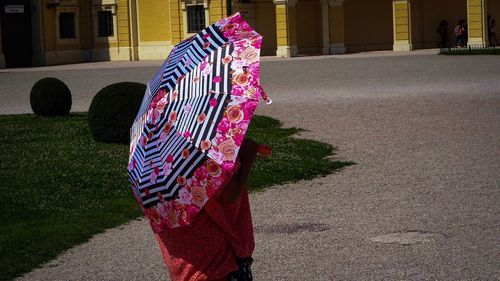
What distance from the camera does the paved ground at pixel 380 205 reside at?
7973 millimetres

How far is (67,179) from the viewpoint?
1268 cm

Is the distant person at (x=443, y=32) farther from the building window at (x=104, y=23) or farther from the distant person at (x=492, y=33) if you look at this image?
the building window at (x=104, y=23)

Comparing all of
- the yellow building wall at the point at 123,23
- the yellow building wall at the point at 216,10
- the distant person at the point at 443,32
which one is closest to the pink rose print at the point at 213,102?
the yellow building wall at the point at 216,10

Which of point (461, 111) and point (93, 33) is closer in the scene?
point (461, 111)

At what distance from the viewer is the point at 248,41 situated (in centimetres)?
503

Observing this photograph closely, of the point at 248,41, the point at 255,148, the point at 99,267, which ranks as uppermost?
the point at 248,41

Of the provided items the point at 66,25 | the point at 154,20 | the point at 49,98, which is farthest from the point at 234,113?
the point at 66,25

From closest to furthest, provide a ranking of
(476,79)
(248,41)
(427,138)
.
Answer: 1. (248,41)
2. (427,138)
3. (476,79)

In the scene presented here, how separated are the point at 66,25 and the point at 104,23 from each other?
1677 mm

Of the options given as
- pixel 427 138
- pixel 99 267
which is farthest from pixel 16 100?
pixel 99 267

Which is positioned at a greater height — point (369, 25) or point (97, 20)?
Answer: point (97, 20)

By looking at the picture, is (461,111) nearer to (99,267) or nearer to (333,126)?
(333,126)

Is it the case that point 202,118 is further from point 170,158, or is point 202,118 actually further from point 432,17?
point 432,17

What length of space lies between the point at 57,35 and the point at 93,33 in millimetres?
1918
